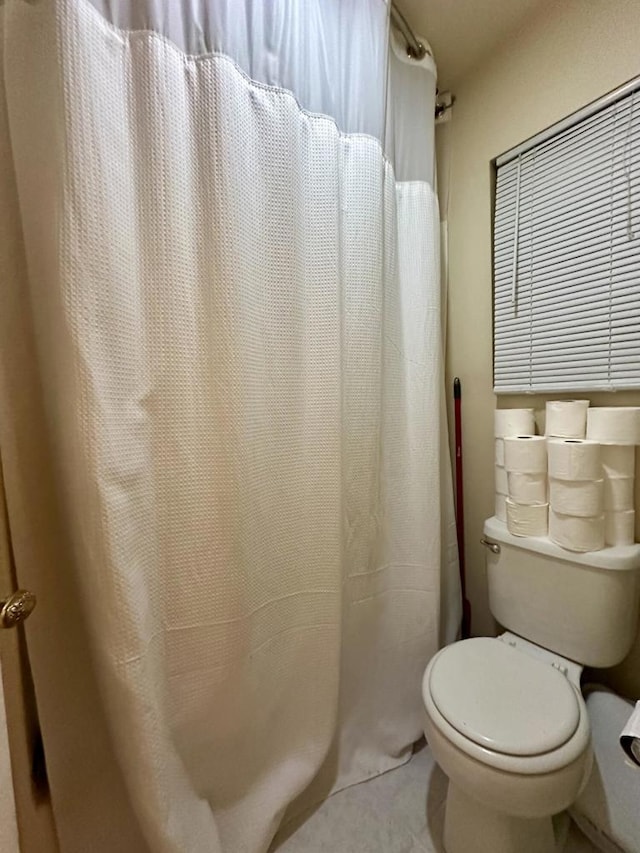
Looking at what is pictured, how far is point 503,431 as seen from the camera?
4.10 ft

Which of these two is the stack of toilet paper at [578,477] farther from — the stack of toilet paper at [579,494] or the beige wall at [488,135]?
the beige wall at [488,135]

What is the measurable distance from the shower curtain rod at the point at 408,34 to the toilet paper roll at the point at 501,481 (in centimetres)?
139

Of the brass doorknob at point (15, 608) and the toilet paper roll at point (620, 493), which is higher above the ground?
the brass doorknob at point (15, 608)

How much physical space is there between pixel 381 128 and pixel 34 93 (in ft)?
2.74

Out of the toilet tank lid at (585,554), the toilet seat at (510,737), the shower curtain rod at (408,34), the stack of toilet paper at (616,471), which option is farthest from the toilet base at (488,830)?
the shower curtain rod at (408,34)

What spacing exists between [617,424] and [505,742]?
2.70ft

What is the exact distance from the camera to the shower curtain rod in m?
1.12

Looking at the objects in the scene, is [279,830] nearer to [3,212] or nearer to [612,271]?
[3,212]

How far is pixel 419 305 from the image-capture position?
121 centimetres

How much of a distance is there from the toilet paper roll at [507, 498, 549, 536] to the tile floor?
788mm

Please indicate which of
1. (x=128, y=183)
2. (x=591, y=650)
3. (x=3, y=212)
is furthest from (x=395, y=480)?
(x=3, y=212)

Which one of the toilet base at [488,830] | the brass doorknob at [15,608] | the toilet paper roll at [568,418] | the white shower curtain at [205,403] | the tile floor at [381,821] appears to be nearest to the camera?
the brass doorknob at [15,608]

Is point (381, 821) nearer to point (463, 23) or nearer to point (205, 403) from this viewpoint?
point (205, 403)

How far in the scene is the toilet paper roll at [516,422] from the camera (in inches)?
47.7
